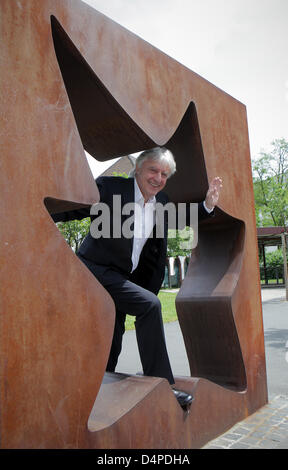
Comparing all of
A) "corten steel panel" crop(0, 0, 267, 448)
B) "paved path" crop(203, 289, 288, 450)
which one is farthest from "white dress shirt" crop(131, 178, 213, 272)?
"paved path" crop(203, 289, 288, 450)

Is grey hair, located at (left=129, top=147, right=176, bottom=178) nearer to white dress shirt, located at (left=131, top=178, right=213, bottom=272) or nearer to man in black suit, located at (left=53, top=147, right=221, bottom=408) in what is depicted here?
man in black suit, located at (left=53, top=147, right=221, bottom=408)

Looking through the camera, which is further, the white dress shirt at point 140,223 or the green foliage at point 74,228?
the green foliage at point 74,228

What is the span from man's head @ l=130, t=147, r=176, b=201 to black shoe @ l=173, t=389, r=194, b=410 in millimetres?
1483

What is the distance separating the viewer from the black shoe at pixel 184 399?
9.68 ft

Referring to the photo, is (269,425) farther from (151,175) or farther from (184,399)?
(151,175)

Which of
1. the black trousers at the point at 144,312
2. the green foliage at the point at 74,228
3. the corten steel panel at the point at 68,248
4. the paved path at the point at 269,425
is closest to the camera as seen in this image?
the corten steel panel at the point at 68,248

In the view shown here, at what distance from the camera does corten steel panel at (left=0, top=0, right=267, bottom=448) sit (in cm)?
205

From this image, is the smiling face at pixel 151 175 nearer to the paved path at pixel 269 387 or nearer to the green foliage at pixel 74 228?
the paved path at pixel 269 387

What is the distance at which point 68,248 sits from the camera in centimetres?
228

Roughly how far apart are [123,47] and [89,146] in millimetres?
799

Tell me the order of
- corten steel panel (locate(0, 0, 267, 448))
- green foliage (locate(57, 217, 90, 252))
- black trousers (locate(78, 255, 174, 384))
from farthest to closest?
1. green foliage (locate(57, 217, 90, 252))
2. black trousers (locate(78, 255, 174, 384))
3. corten steel panel (locate(0, 0, 267, 448))

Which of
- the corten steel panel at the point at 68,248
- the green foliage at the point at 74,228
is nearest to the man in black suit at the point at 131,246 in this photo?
the corten steel panel at the point at 68,248

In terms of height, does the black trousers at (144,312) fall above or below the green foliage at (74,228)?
below

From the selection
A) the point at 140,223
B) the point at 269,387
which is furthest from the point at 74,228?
the point at 140,223
